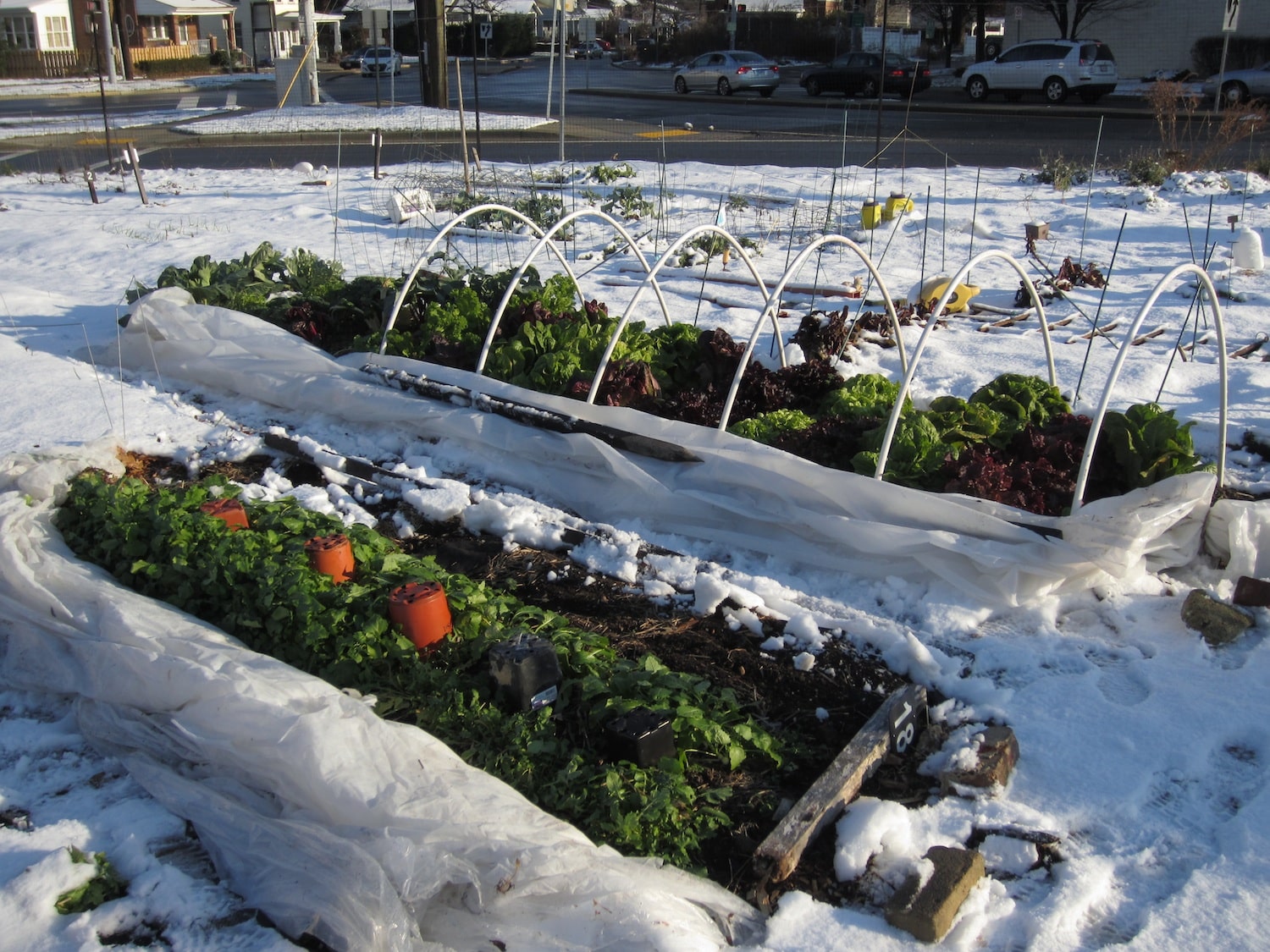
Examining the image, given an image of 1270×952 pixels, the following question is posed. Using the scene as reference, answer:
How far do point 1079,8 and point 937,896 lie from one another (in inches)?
1304

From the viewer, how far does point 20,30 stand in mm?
43406

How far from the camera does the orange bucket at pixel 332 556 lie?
369 centimetres

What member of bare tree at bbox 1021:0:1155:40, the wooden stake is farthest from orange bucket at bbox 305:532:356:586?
bare tree at bbox 1021:0:1155:40

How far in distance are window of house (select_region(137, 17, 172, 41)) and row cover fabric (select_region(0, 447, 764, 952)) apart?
53083 mm

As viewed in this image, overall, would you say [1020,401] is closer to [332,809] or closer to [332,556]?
[332,556]

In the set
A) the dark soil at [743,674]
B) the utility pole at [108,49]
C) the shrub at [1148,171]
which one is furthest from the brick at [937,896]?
the utility pole at [108,49]

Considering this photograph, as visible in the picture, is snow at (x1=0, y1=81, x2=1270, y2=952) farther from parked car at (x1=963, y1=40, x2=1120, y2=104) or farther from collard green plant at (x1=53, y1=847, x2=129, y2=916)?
parked car at (x1=963, y1=40, x2=1120, y2=104)

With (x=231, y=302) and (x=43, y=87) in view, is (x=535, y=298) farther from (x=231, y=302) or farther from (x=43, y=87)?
(x=43, y=87)

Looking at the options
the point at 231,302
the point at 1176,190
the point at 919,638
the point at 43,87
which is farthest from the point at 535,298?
the point at 43,87

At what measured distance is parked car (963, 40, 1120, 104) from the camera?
23.3 m

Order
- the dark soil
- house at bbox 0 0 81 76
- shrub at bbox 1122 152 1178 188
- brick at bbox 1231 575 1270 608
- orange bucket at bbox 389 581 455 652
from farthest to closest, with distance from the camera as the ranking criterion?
house at bbox 0 0 81 76, shrub at bbox 1122 152 1178 188, brick at bbox 1231 575 1270 608, orange bucket at bbox 389 581 455 652, the dark soil

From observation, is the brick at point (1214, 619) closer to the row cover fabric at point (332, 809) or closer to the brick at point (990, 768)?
the brick at point (990, 768)

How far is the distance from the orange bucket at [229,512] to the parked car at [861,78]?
24.3 m

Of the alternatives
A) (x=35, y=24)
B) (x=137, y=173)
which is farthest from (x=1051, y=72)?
(x=35, y=24)
